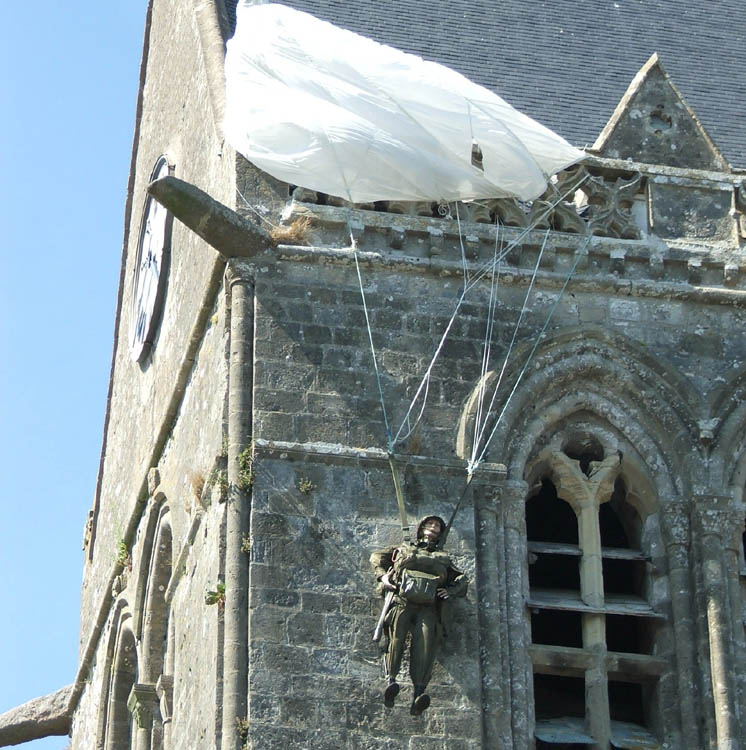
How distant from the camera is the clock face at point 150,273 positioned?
21.4 metres

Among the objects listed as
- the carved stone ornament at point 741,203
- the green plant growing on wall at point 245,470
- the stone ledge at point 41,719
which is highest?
the carved stone ornament at point 741,203

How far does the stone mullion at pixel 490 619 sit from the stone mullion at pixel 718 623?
1351 millimetres

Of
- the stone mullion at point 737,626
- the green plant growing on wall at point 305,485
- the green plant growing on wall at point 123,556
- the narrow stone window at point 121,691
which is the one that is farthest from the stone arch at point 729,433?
the narrow stone window at point 121,691

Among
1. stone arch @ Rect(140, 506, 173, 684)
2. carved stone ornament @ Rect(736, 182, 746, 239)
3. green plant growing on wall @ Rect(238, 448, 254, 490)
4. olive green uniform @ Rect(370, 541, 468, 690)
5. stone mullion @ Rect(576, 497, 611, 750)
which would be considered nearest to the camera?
olive green uniform @ Rect(370, 541, 468, 690)

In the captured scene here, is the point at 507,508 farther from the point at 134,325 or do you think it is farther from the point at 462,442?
the point at 134,325

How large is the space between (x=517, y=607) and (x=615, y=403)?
176cm

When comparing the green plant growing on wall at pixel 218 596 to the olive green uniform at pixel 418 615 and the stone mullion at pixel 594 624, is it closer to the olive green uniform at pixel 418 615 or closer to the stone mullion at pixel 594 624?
the olive green uniform at pixel 418 615

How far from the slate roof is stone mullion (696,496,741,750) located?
3516mm

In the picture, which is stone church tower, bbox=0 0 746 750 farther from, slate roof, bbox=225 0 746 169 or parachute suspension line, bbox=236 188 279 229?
slate roof, bbox=225 0 746 169

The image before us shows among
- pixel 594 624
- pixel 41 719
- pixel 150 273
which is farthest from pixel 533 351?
pixel 41 719

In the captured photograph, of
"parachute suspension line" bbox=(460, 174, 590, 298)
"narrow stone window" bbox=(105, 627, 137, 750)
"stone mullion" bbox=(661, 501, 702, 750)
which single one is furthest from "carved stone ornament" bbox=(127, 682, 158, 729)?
"stone mullion" bbox=(661, 501, 702, 750)

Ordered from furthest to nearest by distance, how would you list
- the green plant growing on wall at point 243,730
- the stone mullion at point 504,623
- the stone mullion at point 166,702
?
the stone mullion at point 166,702 → the stone mullion at point 504,623 → the green plant growing on wall at point 243,730

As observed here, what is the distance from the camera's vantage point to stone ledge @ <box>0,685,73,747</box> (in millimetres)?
24078

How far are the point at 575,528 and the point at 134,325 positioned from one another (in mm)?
5876
